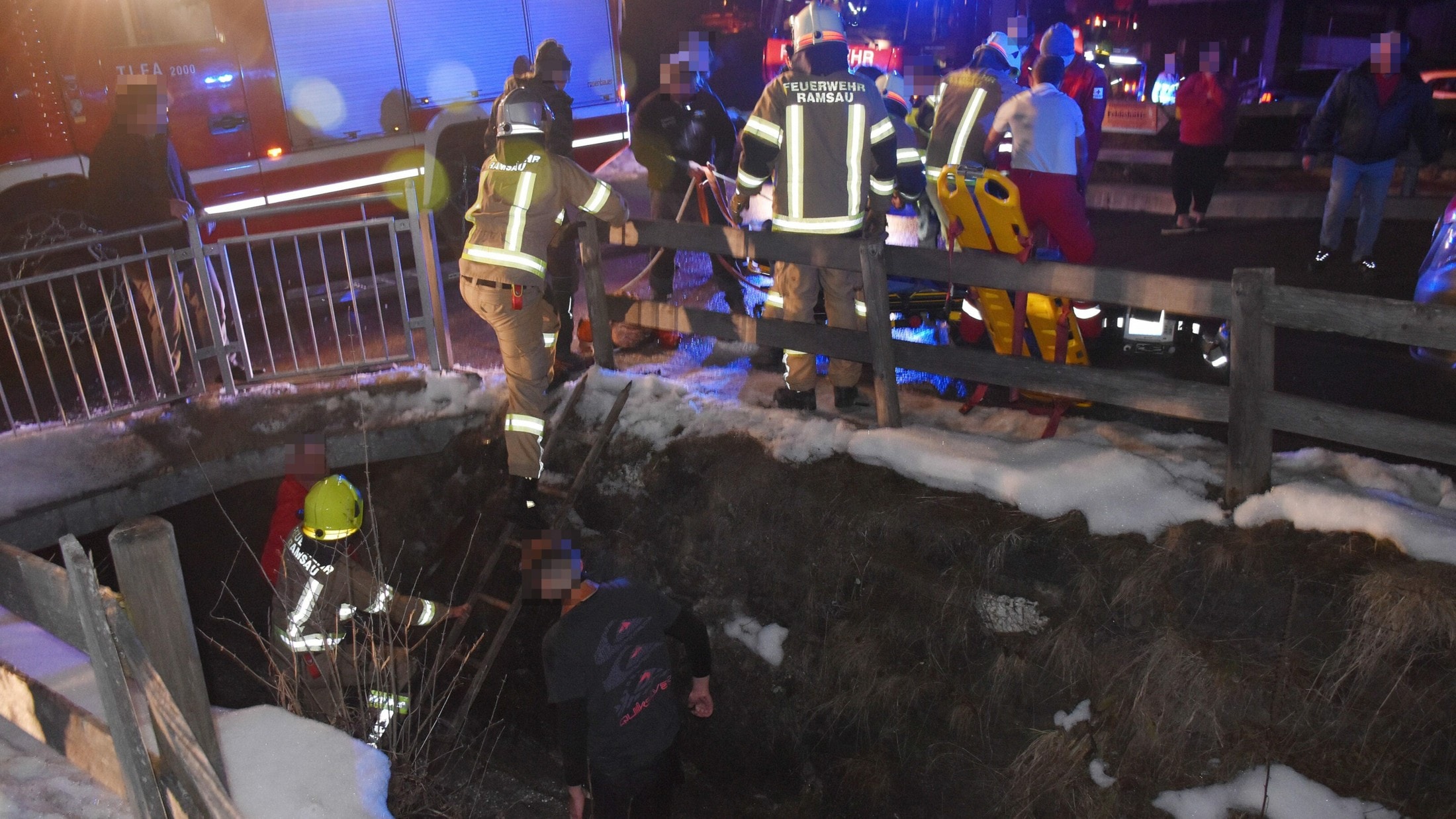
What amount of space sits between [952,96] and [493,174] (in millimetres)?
3249

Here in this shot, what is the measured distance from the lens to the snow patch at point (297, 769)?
3.15 meters

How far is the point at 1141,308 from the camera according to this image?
482 cm

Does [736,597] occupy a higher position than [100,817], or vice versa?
[100,817]

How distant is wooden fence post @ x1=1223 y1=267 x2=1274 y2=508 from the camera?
3.97 meters

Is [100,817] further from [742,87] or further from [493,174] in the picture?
[742,87]

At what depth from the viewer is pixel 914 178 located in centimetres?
582

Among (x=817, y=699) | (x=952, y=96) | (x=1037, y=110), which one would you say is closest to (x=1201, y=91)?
(x=952, y=96)

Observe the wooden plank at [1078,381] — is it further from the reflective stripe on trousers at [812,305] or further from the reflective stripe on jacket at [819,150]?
the reflective stripe on jacket at [819,150]

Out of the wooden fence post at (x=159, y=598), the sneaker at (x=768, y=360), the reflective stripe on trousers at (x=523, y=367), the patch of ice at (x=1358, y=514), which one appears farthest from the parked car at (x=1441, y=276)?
the wooden fence post at (x=159, y=598)

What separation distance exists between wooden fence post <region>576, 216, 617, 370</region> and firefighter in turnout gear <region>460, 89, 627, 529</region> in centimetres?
51

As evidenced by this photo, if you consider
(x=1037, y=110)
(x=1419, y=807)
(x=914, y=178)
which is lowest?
(x=1419, y=807)

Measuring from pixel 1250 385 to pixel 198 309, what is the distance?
19.9ft

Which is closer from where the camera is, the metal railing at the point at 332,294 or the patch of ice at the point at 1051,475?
the patch of ice at the point at 1051,475

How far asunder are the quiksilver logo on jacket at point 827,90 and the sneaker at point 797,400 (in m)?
1.57
